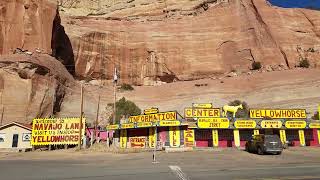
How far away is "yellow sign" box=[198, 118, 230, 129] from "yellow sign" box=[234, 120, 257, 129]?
1.07 m

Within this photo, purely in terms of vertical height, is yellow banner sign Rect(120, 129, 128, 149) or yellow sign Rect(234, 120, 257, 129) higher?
yellow sign Rect(234, 120, 257, 129)

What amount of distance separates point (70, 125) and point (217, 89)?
41991mm

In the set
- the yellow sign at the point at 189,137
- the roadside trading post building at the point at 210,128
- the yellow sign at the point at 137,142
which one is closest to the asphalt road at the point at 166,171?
the yellow sign at the point at 189,137

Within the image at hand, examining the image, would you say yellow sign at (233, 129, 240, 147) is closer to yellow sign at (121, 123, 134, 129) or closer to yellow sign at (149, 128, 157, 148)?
yellow sign at (149, 128, 157, 148)

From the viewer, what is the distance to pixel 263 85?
236ft

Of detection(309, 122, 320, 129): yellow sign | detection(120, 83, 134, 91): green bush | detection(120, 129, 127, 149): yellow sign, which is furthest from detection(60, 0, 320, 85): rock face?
detection(120, 129, 127, 149): yellow sign

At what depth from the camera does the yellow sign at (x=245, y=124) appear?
127 feet

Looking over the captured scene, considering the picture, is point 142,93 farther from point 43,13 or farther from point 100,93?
point 43,13

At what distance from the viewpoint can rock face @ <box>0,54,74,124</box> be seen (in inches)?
2158

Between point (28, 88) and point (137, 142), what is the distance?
26.3 m

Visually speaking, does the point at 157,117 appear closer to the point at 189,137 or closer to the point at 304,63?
the point at 189,137

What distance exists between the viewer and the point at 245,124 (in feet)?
128

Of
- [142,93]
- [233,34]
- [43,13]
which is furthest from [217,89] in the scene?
A: [43,13]

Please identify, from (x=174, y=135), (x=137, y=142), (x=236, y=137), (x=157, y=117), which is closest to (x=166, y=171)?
(x=174, y=135)
